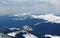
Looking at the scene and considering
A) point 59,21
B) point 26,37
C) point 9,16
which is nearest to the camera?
point 26,37

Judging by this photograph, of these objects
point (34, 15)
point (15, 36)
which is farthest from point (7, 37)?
point (34, 15)

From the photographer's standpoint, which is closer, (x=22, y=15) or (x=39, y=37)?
(x=39, y=37)

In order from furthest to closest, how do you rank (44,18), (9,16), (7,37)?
(9,16) < (44,18) < (7,37)

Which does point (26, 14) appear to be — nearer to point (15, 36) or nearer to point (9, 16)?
point (9, 16)

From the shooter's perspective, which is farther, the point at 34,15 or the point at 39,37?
the point at 34,15

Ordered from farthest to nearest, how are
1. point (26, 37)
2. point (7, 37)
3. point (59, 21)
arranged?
point (59, 21)
point (26, 37)
point (7, 37)

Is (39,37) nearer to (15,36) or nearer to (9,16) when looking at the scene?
(15,36)

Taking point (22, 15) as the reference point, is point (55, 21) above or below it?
below

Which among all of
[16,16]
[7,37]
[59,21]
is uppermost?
[16,16]

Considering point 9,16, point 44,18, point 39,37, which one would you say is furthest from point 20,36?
point 9,16
